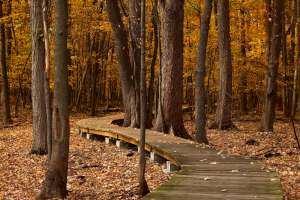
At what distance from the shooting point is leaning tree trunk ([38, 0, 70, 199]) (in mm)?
A: 8703

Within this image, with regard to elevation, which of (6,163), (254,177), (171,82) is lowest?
(6,163)

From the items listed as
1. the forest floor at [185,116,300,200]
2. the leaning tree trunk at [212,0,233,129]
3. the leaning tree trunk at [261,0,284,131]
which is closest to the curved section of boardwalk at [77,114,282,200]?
the forest floor at [185,116,300,200]

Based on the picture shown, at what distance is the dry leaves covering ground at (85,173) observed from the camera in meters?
9.55

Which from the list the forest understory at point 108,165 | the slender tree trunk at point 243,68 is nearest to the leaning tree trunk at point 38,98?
the forest understory at point 108,165

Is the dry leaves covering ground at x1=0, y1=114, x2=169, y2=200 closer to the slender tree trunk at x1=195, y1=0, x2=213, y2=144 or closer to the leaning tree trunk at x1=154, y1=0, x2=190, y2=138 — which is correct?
the leaning tree trunk at x1=154, y1=0, x2=190, y2=138

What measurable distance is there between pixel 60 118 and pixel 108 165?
3.92m

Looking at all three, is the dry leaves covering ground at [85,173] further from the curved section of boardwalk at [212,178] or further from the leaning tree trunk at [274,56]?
the leaning tree trunk at [274,56]

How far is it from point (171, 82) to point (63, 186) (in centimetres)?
749

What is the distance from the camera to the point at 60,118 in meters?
8.95

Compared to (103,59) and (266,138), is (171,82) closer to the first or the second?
(266,138)

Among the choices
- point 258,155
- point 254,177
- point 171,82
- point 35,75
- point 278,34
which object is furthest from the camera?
point 278,34

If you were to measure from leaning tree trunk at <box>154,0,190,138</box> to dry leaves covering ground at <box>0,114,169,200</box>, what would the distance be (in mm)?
1920

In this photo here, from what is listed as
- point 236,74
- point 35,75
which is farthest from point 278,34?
point 236,74

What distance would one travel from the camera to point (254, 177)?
8016 millimetres
